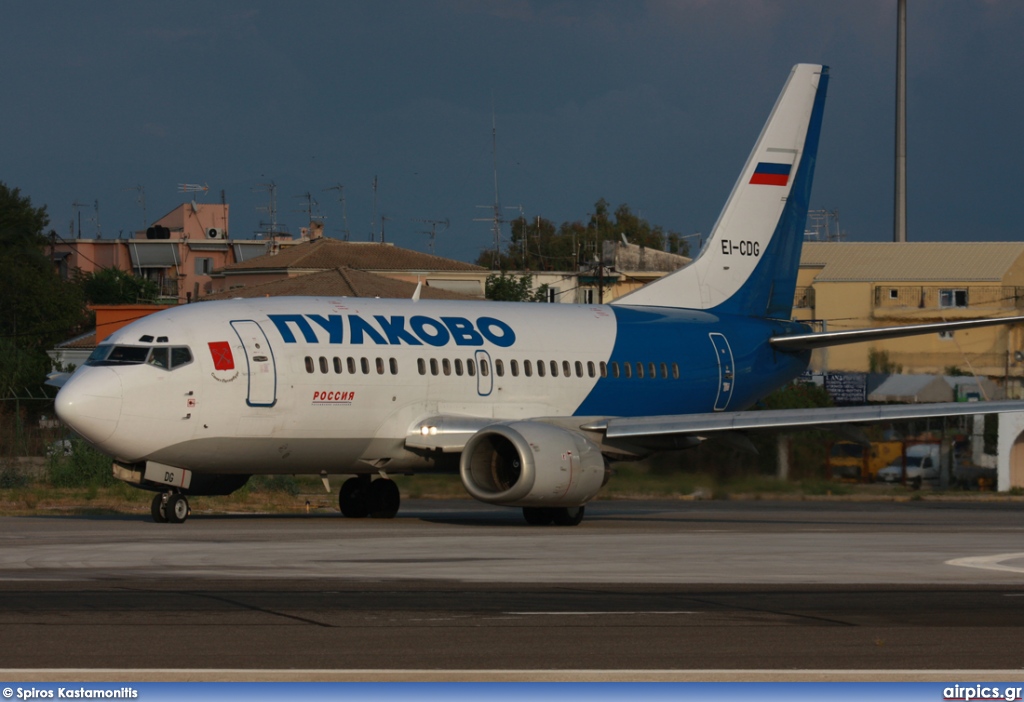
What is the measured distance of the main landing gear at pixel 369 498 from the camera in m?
27.4

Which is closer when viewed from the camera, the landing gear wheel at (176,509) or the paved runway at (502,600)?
the paved runway at (502,600)

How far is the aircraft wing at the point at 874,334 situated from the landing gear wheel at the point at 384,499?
28.3ft

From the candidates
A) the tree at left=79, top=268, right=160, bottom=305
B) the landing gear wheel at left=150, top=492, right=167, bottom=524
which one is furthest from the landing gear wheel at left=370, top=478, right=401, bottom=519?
the tree at left=79, top=268, right=160, bottom=305

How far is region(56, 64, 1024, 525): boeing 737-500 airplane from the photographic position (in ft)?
75.4

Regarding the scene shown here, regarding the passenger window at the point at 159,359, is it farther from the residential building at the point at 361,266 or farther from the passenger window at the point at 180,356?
the residential building at the point at 361,266

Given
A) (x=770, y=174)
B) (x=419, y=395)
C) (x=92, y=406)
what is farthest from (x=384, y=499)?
(x=770, y=174)

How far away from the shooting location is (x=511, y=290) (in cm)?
8506

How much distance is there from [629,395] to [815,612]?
16350mm

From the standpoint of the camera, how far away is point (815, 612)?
12438 millimetres

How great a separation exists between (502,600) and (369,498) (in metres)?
14.6

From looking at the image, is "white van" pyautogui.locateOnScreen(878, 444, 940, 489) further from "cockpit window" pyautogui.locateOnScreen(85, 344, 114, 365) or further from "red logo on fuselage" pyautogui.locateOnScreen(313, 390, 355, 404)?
"cockpit window" pyautogui.locateOnScreen(85, 344, 114, 365)

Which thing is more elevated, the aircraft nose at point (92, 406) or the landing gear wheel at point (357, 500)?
the aircraft nose at point (92, 406)

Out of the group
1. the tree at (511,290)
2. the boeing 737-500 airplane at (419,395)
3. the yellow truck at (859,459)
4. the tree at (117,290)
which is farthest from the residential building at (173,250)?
the boeing 737-500 airplane at (419,395)

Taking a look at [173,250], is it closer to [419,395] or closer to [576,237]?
[576,237]
